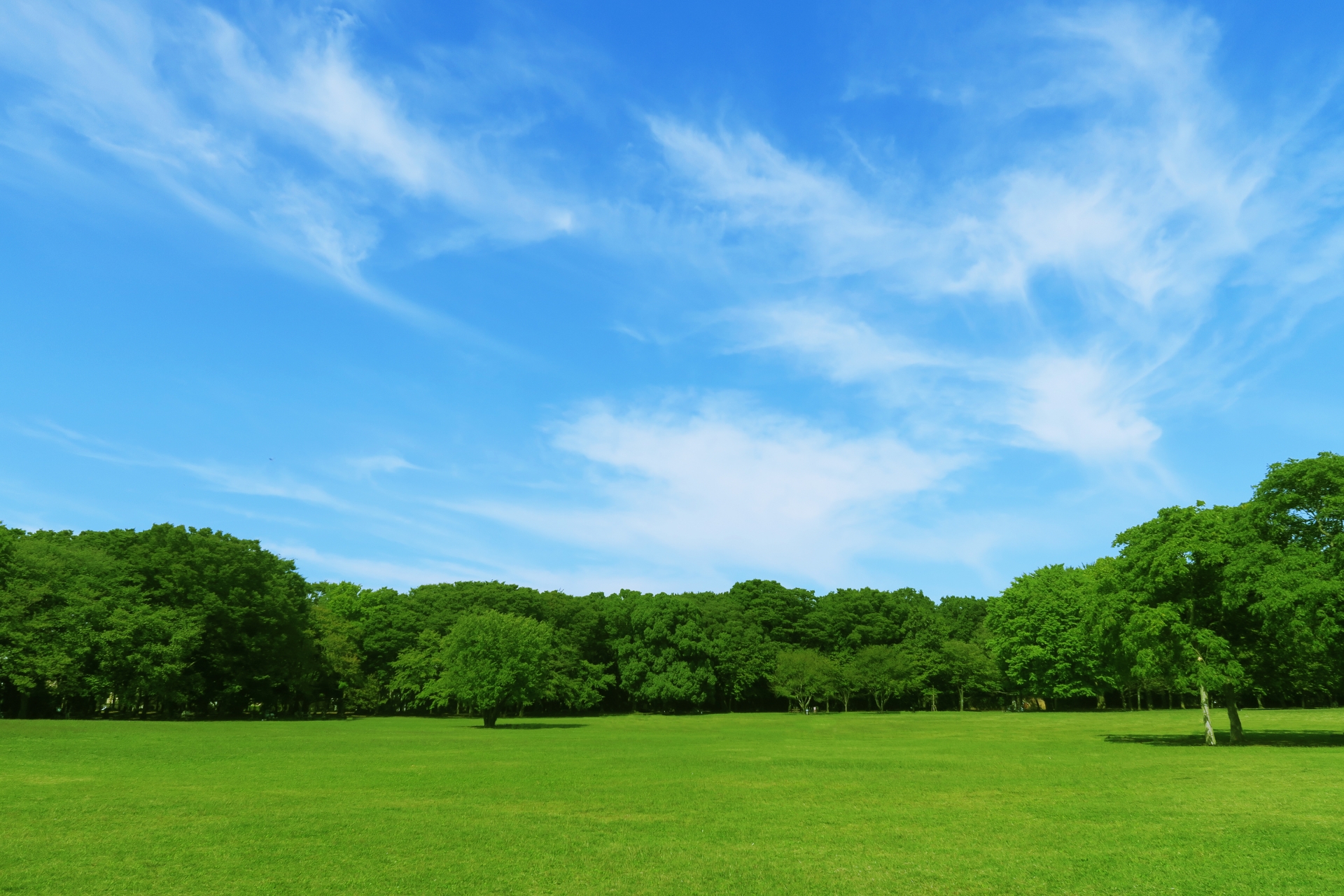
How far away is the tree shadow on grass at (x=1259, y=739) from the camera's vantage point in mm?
40125

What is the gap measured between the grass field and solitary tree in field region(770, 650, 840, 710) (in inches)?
2487

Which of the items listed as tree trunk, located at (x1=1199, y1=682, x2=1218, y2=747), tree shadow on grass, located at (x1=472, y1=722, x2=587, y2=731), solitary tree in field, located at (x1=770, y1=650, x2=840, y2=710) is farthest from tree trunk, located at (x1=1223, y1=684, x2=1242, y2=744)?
solitary tree in field, located at (x1=770, y1=650, x2=840, y2=710)

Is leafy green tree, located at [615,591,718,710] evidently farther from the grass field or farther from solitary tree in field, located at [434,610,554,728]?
the grass field

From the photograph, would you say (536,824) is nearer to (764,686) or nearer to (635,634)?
(635,634)

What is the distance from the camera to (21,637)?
56.6 meters

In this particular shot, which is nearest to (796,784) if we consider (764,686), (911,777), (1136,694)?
(911,777)

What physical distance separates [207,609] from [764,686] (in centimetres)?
7039

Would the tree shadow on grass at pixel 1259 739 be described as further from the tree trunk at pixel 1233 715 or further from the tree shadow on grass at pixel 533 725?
the tree shadow on grass at pixel 533 725

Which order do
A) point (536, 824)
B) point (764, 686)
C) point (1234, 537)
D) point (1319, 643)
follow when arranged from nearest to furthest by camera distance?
1. point (536, 824)
2. point (1319, 643)
3. point (1234, 537)
4. point (764, 686)

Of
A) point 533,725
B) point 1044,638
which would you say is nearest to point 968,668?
point 1044,638

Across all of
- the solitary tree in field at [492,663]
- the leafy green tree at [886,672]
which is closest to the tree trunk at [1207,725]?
the solitary tree in field at [492,663]

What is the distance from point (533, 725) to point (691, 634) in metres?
33.4

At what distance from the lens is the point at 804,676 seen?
101062mm

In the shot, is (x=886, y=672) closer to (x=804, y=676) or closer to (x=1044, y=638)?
(x=804, y=676)
